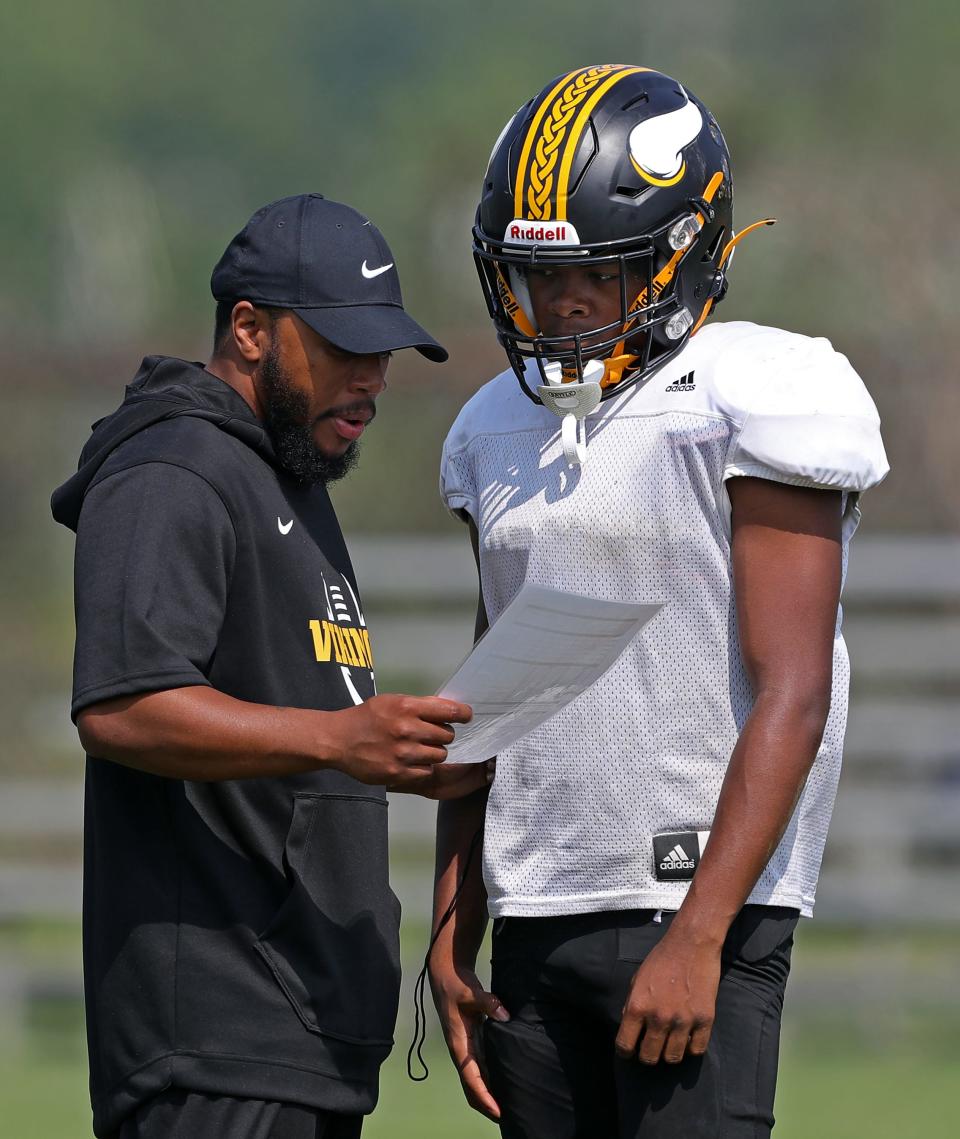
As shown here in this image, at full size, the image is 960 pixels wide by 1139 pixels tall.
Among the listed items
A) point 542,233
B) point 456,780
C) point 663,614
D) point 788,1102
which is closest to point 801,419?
point 663,614

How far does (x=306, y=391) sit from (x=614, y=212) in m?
0.49

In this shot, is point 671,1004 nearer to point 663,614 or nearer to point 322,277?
point 663,614

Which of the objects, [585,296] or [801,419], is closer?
[801,419]

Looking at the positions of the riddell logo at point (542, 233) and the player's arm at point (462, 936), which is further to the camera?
the player's arm at point (462, 936)

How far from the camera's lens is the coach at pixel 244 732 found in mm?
1975

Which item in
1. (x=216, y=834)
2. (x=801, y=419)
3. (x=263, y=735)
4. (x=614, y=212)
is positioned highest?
(x=614, y=212)

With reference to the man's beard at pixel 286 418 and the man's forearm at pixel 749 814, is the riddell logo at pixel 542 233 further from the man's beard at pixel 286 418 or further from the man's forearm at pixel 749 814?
the man's forearm at pixel 749 814

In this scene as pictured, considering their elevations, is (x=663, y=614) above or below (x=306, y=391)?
below

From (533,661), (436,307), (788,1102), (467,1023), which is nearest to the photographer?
(533,661)

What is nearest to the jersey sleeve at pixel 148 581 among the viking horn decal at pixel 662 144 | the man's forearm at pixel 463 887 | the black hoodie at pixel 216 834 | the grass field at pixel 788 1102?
the black hoodie at pixel 216 834

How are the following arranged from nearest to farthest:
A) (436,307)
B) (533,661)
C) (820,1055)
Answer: (533,661) < (820,1055) < (436,307)

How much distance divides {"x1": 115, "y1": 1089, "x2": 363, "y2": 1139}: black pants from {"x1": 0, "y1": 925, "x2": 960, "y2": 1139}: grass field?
2802mm

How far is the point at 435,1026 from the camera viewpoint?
265 inches

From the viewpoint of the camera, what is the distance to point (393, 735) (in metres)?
1.93
